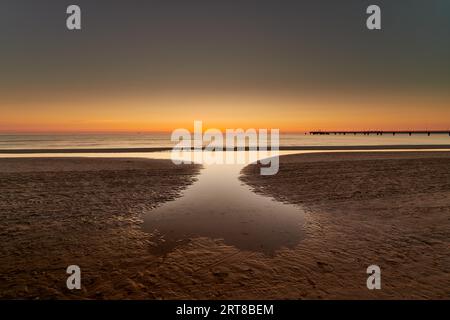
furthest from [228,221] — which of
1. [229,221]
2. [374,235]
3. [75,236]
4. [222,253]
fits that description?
[75,236]

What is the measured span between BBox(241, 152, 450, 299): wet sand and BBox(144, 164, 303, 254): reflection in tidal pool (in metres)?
0.74

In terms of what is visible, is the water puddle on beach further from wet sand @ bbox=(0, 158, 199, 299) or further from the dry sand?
wet sand @ bbox=(0, 158, 199, 299)

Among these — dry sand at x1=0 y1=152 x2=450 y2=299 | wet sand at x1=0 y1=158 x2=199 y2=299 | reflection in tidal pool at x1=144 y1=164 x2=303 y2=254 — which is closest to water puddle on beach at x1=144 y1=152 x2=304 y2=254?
reflection in tidal pool at x1=144 y1=164 x2=303 y2=254

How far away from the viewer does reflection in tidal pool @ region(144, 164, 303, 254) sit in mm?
7414

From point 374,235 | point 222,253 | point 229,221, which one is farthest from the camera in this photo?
point 229,221

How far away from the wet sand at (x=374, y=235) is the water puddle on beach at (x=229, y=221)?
25.9 inches

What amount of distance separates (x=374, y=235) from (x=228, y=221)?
14.8ft

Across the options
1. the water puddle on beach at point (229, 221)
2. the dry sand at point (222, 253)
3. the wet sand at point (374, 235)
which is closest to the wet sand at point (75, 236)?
the dry sand at point (222, 253)

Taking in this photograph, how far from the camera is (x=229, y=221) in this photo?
30.0 feet

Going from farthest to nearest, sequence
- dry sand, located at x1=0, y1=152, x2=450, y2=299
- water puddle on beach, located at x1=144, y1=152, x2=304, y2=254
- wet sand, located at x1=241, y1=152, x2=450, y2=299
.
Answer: water puddle on beach, located at x1=144, y1=152, x2=304, y2=254
wet sand, located at x1=241, y1=152, x2=450, y2=299
dry sand, located at x1=0, y1=152, x2=450, y2=299

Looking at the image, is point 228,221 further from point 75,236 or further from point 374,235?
point 75,236

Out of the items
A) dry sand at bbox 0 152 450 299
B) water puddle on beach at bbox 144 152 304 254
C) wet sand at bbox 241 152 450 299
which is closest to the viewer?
dry sand at bbox 0 152 450 299
